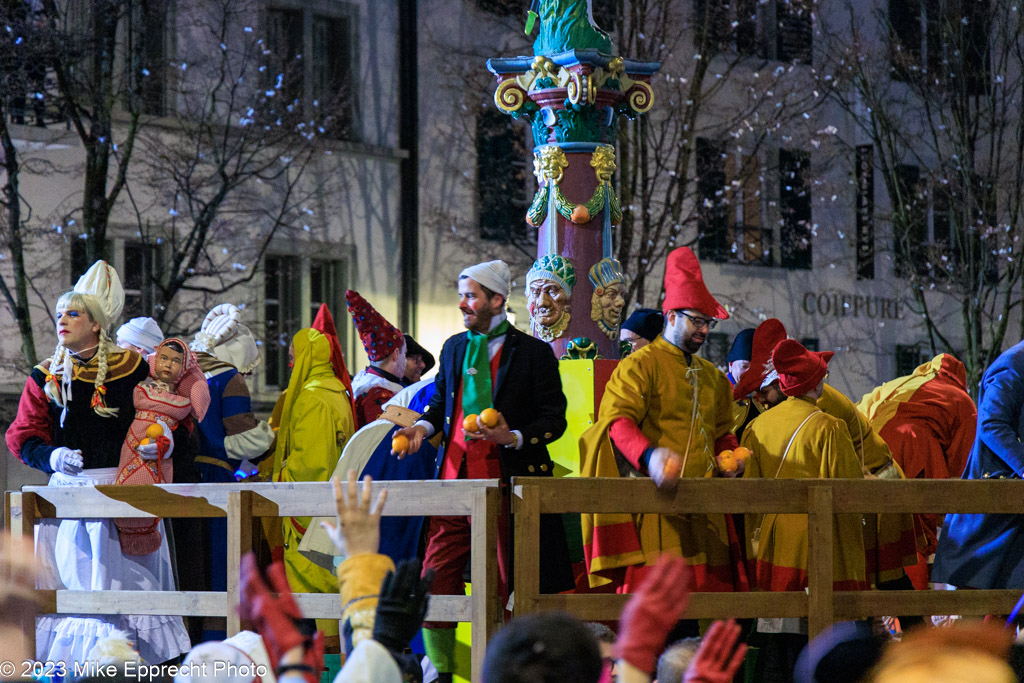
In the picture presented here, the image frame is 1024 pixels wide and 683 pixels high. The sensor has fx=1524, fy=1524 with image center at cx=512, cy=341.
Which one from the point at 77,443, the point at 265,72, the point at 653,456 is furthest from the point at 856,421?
the point at 265,72

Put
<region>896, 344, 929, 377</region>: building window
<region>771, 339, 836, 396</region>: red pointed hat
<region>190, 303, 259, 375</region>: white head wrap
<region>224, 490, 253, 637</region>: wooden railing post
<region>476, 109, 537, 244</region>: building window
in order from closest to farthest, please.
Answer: <region>224, 490, 253, 637</region>: wooden railing post, <region>771, 339, 836, 396</region>: red pointed hat, <region>190, 303, 259, 375</region>: white head wrap, <region>476, 109, 537, 244</region>: building window, <region>896, 344, 929, 377</region>: building window

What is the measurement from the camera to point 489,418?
6211mm

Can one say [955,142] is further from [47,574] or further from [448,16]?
[47,574]

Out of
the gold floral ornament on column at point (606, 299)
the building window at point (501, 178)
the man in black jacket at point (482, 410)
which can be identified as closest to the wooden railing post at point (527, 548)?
the man in black jacket at point (482, 410)

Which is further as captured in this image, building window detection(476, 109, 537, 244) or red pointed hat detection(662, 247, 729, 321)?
building window detection(476, 109, 537, 244)

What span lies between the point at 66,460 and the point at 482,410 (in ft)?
6.70

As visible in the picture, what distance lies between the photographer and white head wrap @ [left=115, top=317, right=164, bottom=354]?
927 centimetres

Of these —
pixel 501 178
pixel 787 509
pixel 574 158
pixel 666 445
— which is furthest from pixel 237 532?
pixel 501 178

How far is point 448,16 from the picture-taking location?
1892 cm

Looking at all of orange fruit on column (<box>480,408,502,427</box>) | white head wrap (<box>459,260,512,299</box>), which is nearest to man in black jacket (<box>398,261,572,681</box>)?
white head wrap (<box>459,260,512,299</box>)

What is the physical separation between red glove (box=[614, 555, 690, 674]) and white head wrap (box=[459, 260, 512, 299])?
3787 mm

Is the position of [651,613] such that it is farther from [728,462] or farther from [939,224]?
[939,224]

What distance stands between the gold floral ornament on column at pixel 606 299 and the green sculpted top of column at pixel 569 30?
1332mm

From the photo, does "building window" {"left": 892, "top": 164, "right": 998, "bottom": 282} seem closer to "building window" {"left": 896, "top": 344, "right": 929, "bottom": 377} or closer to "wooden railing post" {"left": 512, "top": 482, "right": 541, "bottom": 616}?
"building window" {"left": 896, "top": 344, "right": 929, "bottom": 377}
